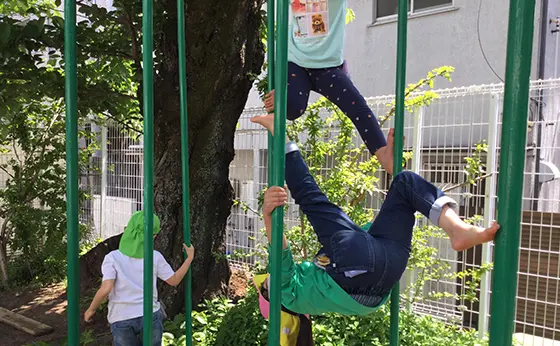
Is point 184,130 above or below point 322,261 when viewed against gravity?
above

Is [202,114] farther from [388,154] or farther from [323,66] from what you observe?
[388,154]

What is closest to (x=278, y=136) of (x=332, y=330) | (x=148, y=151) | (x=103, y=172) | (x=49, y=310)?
(x=148, y=151)

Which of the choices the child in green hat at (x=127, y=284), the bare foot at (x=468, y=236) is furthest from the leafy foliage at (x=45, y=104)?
the bare foot at (x=468, y=236)

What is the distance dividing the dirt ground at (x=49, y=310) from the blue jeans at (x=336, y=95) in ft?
8.56

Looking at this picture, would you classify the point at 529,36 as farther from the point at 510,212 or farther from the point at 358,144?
the point at 358,144

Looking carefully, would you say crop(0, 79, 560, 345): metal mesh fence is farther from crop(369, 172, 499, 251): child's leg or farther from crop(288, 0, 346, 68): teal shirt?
crop(369, 172, 499, 251): child's leg

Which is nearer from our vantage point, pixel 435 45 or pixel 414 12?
pixel 435 45

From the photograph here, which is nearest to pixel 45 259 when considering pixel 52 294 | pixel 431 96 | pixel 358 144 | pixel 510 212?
pixel 52 294

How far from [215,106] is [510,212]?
10.5 ft

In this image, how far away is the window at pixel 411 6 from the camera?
21.2 ft

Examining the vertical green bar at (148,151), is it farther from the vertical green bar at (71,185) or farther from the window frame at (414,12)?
the window frame at (414,12)

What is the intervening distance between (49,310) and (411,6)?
239 inches

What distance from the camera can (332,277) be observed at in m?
1.78

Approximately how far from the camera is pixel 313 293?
1.78 metres
